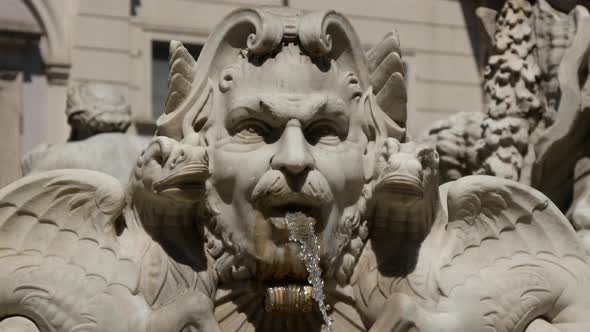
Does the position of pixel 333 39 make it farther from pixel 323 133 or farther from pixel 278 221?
pixel 278 221

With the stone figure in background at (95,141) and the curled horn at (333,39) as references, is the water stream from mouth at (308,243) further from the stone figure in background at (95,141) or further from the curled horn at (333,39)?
the stone figure in background at (95,141)

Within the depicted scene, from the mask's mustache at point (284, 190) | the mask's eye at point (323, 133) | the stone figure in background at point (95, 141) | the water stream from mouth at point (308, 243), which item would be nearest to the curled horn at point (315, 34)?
the mask's eye at point (323, 133)

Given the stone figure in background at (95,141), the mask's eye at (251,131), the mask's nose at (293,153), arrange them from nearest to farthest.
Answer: the mask's nose at (293,153), the mask's eye at (251,131), the stone figure in background at (95,141)

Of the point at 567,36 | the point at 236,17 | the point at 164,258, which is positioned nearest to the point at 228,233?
the point at 164,258

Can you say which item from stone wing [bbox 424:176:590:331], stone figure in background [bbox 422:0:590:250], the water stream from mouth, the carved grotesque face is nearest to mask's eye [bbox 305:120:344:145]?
the carved grotesque face

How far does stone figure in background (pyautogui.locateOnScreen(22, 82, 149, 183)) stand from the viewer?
781 cm

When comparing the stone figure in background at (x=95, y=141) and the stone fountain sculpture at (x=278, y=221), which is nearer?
the stone fountain sculpture at (x=278, y=221)

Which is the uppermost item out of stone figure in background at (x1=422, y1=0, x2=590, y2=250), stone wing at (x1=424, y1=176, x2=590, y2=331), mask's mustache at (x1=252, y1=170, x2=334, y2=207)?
mask's mustache at (x1=252, y1=170, x2=334, y2=207)

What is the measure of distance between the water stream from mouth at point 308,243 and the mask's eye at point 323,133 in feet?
0.89

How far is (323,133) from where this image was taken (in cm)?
550

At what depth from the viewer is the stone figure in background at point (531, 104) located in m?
7.62

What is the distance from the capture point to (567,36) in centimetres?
838

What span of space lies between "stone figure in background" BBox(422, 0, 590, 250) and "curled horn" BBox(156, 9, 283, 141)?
239cm

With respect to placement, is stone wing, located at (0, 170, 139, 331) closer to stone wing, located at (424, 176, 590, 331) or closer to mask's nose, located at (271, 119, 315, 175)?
mask's nose, located at (271, 119, 315, 175)
